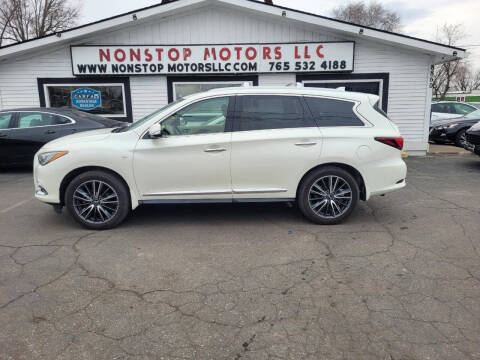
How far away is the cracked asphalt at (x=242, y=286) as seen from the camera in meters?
2.62

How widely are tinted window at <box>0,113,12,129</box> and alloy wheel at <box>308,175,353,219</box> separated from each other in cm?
751

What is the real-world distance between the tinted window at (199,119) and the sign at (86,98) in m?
7.45

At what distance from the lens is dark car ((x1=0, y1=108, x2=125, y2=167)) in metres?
8.71

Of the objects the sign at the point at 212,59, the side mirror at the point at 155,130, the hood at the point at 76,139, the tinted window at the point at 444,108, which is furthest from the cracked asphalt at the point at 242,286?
the tinted window at the point at 444,108

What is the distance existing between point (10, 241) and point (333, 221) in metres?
4.00

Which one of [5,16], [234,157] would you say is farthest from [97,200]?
[5,16]

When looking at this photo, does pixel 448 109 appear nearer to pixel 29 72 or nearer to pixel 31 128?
pixel 31 128

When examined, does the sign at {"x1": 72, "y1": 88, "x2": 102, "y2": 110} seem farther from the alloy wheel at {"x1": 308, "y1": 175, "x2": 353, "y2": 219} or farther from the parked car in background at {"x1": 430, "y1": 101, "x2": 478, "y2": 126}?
the parked car in background at {"x1": 430, "y1": 101, "x2": 478, "y2": 126}

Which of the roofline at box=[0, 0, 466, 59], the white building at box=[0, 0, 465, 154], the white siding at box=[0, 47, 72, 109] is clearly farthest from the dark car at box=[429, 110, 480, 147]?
the white siding at box=[0, 47, 72, 109]

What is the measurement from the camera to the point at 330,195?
16.4 feet

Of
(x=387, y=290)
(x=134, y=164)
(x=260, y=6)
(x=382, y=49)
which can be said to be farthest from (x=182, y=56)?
(x=387, y=290)

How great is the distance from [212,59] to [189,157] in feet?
22.3

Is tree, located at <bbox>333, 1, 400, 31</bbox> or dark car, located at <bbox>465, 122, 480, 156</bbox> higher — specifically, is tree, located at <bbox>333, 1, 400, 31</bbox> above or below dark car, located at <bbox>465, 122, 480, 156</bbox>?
above

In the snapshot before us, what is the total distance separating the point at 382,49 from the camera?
35.2 ft
